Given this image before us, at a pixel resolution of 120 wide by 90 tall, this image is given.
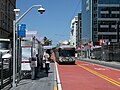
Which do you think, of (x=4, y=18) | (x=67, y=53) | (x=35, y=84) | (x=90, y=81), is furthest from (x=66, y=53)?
(x=35, y=84)

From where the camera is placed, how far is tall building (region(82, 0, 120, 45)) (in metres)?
131

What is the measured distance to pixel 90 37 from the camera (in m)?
133

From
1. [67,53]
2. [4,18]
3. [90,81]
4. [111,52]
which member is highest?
[4,18]

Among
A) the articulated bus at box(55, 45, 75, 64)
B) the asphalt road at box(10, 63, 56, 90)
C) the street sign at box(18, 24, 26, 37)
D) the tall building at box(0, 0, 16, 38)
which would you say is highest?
the tall building at box(0, 0, 16, 38)

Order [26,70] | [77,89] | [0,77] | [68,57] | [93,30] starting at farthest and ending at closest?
1. [93,30]
2. [68,57]
3. [26,70]
4. [77,89]
5. [0,77]

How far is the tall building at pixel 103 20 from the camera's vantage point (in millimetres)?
130750

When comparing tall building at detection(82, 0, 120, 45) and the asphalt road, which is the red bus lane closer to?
the asphalt road

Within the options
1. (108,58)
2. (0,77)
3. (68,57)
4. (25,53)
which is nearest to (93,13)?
(108,58)

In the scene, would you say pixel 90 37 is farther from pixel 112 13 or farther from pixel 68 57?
pixel 68 57

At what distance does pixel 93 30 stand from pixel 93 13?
21.0 feet

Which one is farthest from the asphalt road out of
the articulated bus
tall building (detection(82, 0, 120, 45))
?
tall building (detection(82, 0, 120, 45))

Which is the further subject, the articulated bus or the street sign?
the articulated bus

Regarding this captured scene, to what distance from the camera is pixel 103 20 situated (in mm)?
132500

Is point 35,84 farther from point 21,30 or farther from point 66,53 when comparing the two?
point 66,53
